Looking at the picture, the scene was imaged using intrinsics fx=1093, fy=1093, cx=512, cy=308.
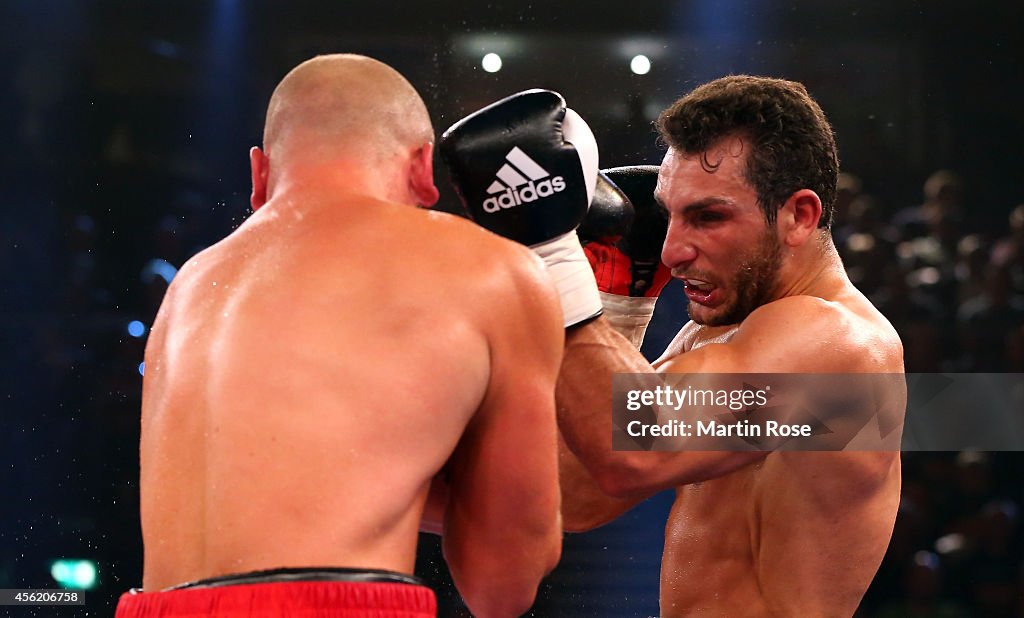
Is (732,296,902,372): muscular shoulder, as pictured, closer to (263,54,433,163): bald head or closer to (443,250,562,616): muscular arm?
(443,250,562,616): muscular arm

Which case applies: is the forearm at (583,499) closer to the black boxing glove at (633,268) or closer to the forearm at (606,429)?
the black boxing glove at (633,268)

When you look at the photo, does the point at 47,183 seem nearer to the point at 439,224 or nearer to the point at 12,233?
the point at 12,233

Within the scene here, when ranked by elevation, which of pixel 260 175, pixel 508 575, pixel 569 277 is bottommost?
pixel 508 575

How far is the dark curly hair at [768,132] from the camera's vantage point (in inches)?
71.0

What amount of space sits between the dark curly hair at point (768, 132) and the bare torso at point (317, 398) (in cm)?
70

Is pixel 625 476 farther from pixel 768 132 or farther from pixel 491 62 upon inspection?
pixel 491 62

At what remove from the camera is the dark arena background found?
4.04m

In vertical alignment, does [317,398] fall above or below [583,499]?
above

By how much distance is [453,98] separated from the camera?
449 cm

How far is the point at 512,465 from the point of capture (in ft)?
4.22

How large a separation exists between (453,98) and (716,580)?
3103 millimetres

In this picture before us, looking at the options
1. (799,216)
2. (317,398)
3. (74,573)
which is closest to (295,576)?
(317,398)

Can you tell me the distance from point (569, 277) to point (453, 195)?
2834 mm

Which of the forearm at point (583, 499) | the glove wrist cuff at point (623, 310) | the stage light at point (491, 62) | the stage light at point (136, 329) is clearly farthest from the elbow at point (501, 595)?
the stage light at point (491, 62)
